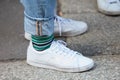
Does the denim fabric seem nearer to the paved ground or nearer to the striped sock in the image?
the striped sock

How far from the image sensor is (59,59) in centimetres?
140

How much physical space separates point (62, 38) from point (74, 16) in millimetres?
284

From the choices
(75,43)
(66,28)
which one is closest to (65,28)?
(66,28)

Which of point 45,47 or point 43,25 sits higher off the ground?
point 43,25

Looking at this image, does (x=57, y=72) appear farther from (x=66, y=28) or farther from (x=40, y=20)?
(x=66, y=28)

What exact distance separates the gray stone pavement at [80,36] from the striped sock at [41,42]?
0.51 ft

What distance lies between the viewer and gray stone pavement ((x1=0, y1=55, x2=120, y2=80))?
1.35 m

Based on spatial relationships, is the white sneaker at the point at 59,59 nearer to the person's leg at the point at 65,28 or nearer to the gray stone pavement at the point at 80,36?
the gray stone pavement at the point at 80,36

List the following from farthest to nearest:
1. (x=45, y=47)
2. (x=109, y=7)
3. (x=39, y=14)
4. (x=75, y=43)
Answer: (x=109, y=7), (x=75, y=43), (x=45, y=47), (x=39, y=14)

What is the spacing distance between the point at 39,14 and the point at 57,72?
0.28 metres

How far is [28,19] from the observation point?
1.35 meters

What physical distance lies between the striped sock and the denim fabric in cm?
4

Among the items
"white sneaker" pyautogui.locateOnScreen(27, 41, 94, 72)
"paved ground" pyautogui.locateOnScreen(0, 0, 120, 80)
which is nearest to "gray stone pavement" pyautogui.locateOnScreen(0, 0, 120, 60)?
"paved ground" pyautogui.locateOnScreen(0, 0, 120, 80)

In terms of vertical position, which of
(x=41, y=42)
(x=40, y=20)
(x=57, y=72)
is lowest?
(x=57, y=72)
